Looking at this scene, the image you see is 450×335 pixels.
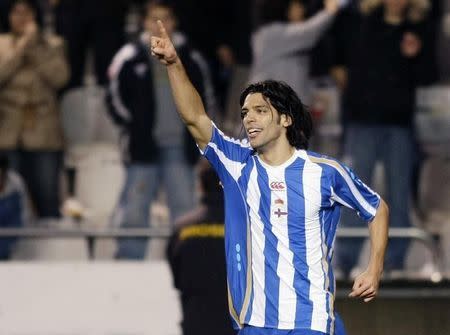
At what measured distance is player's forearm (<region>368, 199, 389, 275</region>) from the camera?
253 inches

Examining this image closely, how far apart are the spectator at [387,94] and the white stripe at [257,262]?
14.2 ft

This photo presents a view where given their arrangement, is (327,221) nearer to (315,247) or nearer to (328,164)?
(315,247)

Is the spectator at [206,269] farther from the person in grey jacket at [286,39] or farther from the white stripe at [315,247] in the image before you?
the person in grey jacket at [286,39]

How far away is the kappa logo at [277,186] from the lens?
6551 millimetres

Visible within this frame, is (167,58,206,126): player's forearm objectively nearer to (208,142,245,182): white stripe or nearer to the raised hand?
the raised hand

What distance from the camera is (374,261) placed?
21.2 feet

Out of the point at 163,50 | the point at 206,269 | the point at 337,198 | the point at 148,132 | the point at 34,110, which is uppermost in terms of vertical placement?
the point at 163,50

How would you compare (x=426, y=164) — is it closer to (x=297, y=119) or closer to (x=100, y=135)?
(x=100, y=135)

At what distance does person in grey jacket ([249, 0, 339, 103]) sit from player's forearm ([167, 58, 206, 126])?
4.77 meters

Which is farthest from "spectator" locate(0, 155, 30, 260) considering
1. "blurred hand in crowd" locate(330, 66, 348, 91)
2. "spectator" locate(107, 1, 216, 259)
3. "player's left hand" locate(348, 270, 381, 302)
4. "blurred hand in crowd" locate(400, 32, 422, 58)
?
"player's left hand" locate(348, 270, 381, 302)

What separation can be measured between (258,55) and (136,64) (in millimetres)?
990

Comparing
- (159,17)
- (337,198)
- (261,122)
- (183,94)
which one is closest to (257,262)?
(337,198)

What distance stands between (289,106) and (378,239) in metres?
0.71

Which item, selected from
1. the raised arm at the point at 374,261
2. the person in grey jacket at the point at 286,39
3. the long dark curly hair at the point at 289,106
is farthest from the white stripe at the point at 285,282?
the person in grey jacket at the point at 286,39
